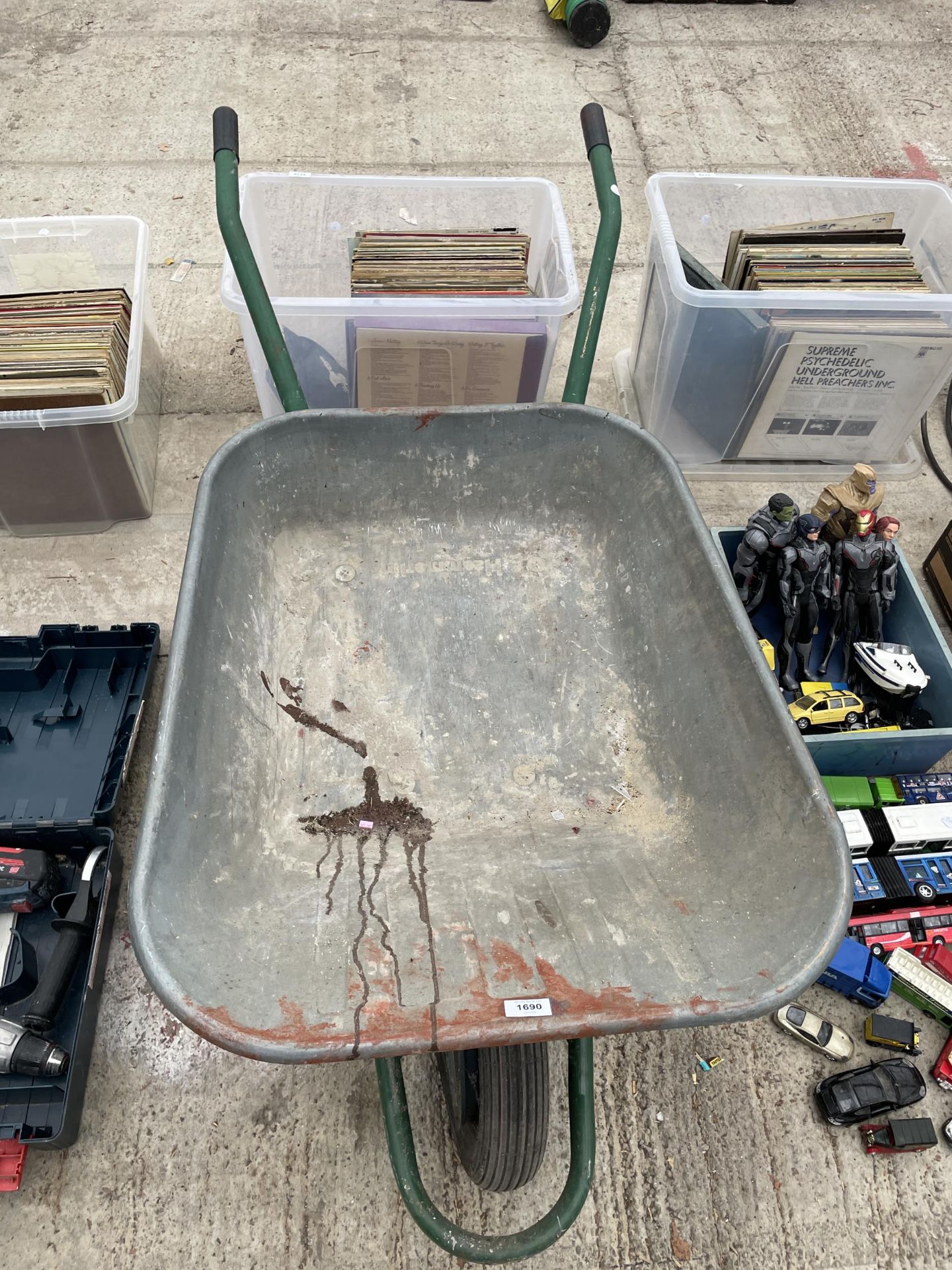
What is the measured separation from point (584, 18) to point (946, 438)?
2729 millimetres

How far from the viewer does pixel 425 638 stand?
149cm

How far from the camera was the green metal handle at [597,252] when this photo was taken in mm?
1521

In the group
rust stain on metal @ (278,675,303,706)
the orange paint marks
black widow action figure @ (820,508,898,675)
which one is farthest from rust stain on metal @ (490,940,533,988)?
the orange paint marks

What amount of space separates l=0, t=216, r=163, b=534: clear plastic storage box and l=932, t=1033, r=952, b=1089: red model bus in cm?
231

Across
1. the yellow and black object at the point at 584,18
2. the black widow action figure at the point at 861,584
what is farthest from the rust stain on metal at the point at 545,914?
the yellow and black object at the point at 584,18

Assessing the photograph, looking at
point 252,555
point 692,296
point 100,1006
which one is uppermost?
point 692,296

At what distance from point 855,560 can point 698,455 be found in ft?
2.42

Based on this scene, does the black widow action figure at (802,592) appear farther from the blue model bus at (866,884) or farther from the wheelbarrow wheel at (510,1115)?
the wheelbarrow wheel at (510,1115)

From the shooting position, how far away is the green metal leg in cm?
105

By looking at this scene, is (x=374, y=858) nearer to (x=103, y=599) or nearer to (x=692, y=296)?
(x=103, y=599)

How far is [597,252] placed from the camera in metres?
1.56

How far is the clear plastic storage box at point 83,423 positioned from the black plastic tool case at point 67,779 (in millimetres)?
507

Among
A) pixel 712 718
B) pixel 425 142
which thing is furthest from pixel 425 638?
pixel 425 142

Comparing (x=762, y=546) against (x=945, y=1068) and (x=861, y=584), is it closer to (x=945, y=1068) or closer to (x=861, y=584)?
(x=861, y=584)
